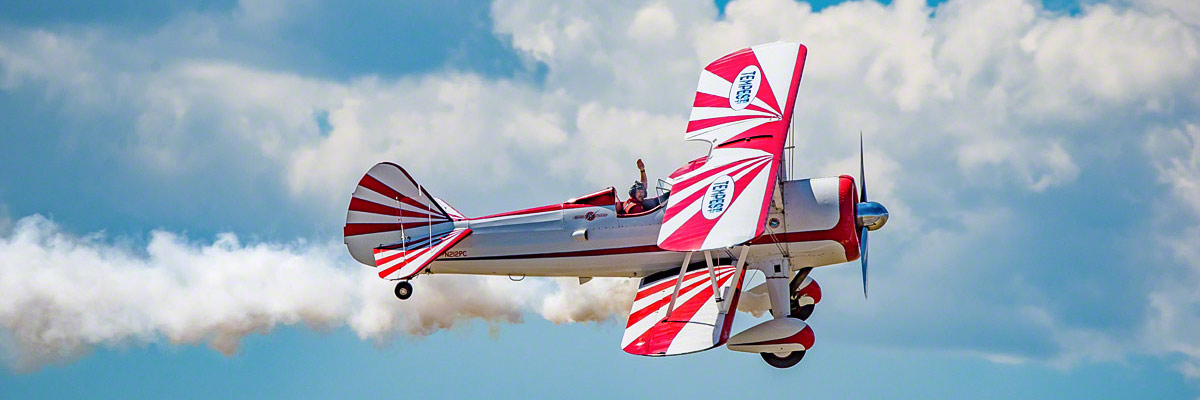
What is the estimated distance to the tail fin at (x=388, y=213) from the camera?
23156 millimetres

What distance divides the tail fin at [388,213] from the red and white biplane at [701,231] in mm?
15

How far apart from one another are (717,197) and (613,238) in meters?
3.25

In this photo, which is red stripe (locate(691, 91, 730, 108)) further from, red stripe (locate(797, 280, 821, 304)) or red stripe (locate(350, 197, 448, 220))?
red stripe (locate(350, 197, 448, 220))

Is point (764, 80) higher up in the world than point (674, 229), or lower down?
higher up

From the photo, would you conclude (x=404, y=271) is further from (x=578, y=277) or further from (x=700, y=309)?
(x=700, y=309)

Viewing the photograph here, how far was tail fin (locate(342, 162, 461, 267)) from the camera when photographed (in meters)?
23.2

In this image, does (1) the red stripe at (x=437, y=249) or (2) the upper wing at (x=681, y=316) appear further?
(1) the red stripe at (x=437, y=249)

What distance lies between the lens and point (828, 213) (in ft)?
68.1

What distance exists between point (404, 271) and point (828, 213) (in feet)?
20.5

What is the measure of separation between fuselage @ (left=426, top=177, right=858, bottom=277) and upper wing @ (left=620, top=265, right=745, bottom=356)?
19.0 inches

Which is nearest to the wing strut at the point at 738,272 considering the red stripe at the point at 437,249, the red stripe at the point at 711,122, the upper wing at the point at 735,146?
the upper wing at the point at 735,146

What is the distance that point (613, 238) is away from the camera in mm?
21922

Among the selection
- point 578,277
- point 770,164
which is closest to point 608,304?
point 578,277

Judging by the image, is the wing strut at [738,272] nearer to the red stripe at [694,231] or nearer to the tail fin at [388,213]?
the red stripe at [694,231]
